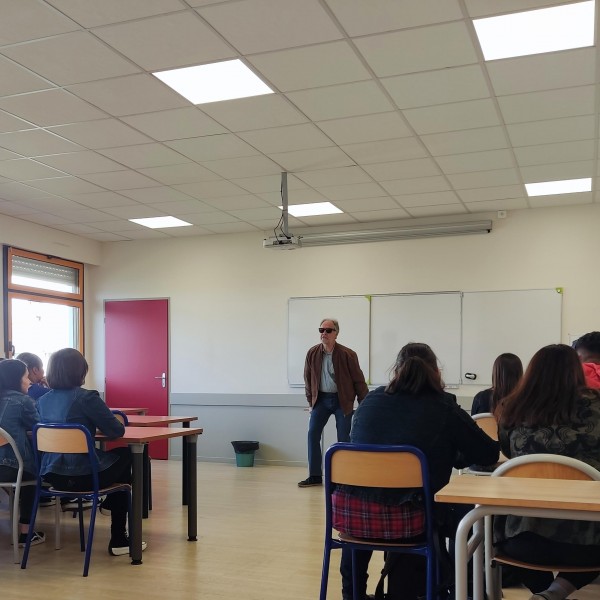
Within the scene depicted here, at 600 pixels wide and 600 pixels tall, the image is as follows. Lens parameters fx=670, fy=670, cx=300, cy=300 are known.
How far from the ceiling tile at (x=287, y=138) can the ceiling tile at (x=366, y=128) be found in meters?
0.09

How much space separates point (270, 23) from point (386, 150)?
210 centimetres

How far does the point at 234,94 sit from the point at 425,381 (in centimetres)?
236

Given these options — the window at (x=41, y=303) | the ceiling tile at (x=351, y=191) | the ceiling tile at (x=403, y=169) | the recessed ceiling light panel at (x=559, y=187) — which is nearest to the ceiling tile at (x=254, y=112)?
the ceiling tile at (x=403, y=169)

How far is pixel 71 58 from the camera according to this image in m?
3.62

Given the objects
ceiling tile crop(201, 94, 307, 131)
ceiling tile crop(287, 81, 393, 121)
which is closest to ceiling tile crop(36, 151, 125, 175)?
ceiling tile crop(201, 94, 307, 131)

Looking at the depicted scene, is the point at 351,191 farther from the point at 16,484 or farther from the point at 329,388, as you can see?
the point at 16,484

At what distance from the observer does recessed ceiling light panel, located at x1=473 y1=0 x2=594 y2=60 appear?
10.5ft

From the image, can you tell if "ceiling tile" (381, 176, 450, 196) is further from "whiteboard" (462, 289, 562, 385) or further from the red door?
the red door

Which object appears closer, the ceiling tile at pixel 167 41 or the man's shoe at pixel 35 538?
the ceiling tile at pixel 167 41

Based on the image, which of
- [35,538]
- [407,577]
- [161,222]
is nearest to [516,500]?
[407,577]

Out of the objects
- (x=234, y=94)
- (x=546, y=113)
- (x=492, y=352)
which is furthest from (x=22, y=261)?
(x=546, y=113)

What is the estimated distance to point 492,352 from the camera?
7117mm

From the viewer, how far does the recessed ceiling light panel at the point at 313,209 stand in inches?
274

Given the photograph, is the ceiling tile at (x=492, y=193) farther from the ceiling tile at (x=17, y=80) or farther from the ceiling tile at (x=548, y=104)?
the ceiling tile at (x=17, y=80)
